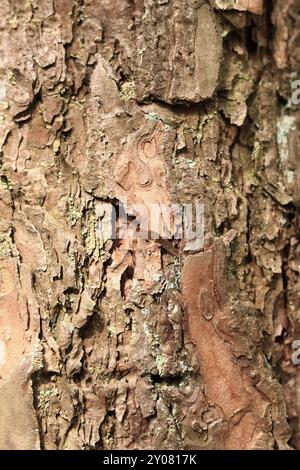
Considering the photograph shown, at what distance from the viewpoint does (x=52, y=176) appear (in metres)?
1.31

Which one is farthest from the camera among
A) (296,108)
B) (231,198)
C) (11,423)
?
(296,108)

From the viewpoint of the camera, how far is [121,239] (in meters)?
1.32

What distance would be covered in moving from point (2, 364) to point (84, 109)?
1.78 ft

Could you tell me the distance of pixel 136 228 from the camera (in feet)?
4.29

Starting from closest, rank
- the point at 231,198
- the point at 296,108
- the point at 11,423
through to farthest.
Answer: the point at 11,423, the point at 231,198, the point at 296,108

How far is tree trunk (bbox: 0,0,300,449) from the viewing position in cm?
128

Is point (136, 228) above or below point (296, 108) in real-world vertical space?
below

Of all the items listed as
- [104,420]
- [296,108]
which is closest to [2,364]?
[104,420]

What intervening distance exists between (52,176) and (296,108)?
59 cm

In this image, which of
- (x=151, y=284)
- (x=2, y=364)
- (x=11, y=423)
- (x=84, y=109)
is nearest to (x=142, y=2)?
(x=84, y=109)

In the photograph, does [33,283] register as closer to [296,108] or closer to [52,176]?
[52,176]

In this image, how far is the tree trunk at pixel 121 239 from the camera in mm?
1276

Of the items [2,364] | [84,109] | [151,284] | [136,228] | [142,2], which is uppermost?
[142,2]
